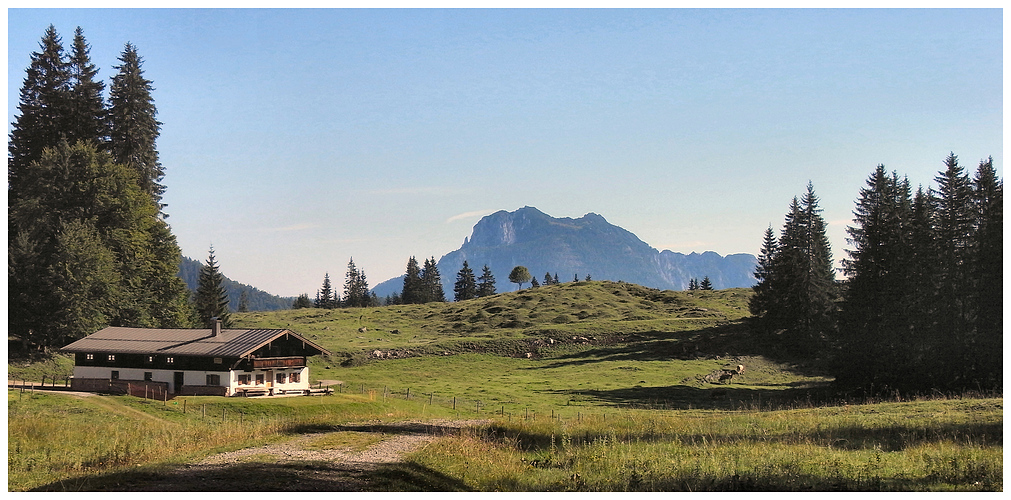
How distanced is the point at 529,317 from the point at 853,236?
4492 cm

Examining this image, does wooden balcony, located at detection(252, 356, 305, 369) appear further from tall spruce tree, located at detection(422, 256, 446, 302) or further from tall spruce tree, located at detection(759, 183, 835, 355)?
tall spruce tree, located at detection(422, 256, 446, 302)

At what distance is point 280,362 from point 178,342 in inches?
284

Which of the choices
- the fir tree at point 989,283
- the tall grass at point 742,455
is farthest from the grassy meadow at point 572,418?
the fir tree at point 989,283

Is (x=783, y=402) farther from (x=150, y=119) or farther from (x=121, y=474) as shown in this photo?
(x=150, y=119)

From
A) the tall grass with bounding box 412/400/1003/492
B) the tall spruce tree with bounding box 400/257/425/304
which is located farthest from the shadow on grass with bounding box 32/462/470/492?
the tall spruce tree with bounding box 400/257/425/304

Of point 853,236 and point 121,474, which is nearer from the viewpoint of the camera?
point 121,474

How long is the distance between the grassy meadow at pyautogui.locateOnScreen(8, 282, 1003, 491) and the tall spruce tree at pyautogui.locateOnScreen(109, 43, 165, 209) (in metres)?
22.2

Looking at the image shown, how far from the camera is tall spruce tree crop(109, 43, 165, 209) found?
72.8 m

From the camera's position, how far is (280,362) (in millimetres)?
52594

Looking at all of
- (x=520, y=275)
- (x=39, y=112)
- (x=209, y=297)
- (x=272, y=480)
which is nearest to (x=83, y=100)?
(x=39, y=112)

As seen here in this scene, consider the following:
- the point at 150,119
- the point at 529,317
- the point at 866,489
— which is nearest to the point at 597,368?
the point at 529,317

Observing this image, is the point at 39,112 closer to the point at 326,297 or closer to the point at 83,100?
the point at 83,100

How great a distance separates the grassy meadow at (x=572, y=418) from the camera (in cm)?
1827
